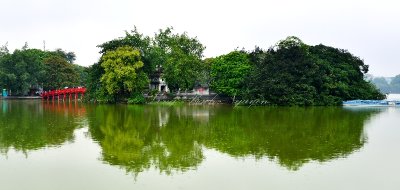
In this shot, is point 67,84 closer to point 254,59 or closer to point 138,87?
point 138,87

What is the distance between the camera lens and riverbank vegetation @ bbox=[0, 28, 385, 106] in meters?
46.4

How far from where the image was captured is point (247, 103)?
48.0 metres

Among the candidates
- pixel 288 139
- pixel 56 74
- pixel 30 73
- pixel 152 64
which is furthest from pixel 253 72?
pixel 30 73

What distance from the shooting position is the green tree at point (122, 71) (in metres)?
48.3

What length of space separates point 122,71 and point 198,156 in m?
33.2

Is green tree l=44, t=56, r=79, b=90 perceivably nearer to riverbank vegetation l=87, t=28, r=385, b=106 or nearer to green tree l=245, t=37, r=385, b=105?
riverbank vegetation l=87, t=28, r=385, b=106

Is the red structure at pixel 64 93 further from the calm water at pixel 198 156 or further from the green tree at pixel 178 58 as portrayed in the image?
the calm water at pixel 198 156

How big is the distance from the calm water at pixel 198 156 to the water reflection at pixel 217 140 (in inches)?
1.6

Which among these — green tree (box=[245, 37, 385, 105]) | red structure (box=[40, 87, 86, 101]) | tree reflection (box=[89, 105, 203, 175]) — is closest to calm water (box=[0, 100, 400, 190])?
tree reflection (box=[89, 105, 203, 175])

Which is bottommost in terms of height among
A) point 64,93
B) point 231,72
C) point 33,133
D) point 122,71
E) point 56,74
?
point 33,133

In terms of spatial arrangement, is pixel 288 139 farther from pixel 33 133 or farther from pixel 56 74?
pixel 56 74


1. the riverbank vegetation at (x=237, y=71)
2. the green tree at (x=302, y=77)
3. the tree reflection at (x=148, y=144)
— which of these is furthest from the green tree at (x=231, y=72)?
the tree reflection at (x=148, y=144)

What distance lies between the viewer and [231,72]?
1988 inches

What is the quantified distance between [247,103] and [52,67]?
3759cm
